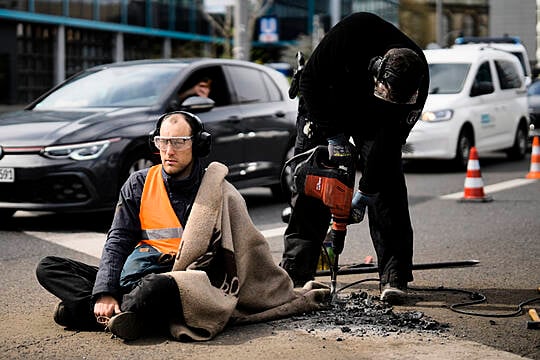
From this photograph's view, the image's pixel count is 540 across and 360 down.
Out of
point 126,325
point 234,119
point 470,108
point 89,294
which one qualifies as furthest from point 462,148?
point 126,325

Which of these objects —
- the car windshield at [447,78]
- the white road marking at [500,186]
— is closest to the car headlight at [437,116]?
the car windshield at [447,78]

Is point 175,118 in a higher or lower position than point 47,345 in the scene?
higher

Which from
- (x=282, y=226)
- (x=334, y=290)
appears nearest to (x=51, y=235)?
(x=282, y=226)

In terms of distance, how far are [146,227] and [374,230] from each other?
1.71m

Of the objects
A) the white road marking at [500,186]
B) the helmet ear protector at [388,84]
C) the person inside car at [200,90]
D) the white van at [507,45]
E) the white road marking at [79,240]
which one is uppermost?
the white van at [507,45]

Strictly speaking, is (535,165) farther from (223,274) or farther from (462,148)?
(223,274)

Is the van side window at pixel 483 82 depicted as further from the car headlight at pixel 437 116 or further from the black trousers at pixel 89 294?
the black trousers at pixel 89 294

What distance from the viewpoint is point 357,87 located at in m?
6.63

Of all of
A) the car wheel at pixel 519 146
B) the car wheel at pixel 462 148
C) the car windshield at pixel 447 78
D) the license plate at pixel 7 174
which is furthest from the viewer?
the car wheel at pixel 519 146

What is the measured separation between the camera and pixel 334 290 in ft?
21.7

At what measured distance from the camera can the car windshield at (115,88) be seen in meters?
11.2

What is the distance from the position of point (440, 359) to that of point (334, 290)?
1380mm

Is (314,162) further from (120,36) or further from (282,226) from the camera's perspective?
(120,36)

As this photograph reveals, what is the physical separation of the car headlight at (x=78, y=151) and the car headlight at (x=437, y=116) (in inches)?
297
